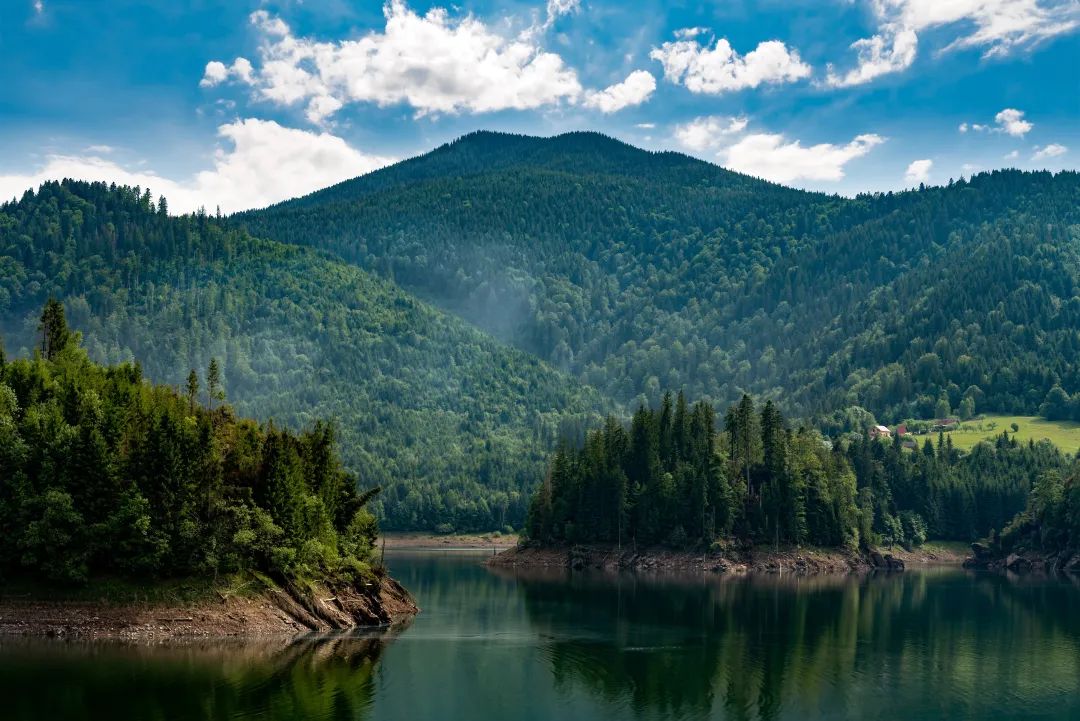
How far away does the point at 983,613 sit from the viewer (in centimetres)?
15750

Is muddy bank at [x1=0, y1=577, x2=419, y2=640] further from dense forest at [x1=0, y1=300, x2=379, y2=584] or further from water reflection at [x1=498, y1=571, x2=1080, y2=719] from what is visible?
water reflection at [x1=498, y1=571, x2=1080, y2=719]

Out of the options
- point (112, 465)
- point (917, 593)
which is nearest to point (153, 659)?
point (112, 465)

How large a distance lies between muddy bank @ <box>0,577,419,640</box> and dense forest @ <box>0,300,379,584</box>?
2.62 meters

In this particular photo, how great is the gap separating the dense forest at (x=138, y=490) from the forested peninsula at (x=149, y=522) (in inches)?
5.6

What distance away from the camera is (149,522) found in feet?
349

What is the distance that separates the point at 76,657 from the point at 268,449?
3441 centimetres

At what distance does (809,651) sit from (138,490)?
69.2 m

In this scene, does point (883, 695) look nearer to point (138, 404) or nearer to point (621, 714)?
point (621, 714)

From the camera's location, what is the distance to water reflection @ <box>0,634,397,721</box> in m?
78.0

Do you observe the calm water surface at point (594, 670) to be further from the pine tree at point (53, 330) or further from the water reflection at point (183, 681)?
the pine tree at point (53, 330)

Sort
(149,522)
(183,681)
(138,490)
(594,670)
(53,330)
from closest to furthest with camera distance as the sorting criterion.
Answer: (183,681), (594,670), (149,522), (138,490), (53,330)

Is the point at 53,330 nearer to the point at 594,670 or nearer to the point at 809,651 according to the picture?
the point at 594,670

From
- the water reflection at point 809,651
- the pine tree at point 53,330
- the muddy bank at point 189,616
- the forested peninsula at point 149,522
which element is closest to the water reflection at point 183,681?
the muddy bank at point 189,616

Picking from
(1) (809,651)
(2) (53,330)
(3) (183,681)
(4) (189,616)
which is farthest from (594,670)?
(2) (53,330)
